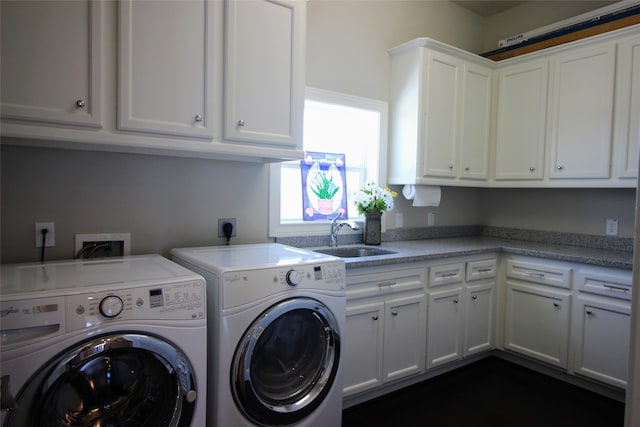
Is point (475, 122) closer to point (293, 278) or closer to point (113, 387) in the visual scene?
point (293, 278)

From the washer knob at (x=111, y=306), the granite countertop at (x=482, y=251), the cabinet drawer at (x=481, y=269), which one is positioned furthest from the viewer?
the cabinet drawer at (x=481, y=269)

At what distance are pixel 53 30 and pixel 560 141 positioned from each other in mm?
3249

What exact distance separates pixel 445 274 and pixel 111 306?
2121mm

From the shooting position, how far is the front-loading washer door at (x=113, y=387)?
1.16m

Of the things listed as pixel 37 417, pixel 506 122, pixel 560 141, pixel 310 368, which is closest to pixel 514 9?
pixel 506 122

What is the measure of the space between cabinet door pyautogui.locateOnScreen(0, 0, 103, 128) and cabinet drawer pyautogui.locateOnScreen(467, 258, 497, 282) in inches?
98.3

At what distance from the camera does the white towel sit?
3100 millimetres

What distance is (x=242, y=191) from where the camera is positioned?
241 cm

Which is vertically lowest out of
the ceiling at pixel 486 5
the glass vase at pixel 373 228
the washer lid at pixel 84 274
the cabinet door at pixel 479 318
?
the cabinet door at pixel 479 318

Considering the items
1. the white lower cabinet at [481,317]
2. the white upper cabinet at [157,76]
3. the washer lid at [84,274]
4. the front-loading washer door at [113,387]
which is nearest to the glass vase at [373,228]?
the white lower cabinet at [481,317]

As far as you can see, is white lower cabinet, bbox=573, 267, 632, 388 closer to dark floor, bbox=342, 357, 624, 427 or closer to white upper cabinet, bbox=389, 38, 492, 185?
dark floor, bbox=342, 357, 624, 427

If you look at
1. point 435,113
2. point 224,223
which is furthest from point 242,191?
point 435,113

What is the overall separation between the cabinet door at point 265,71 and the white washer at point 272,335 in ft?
2.11

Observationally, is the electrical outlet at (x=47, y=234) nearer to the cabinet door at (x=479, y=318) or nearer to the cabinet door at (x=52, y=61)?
the cabinet door at (x=52, y=61)
